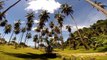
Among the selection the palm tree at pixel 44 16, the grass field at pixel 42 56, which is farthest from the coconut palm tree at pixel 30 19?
the grass field at pixel 42 56

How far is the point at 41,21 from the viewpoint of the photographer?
142 metres

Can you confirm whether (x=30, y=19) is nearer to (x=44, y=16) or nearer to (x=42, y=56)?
(x=44, y=16)

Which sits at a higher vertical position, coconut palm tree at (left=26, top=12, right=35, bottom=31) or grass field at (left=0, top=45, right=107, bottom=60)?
coconut palm tree at (left=26, top=12, right=35, bottom=31)

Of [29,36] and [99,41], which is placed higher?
[29,36]

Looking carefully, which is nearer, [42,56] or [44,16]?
[42,56]

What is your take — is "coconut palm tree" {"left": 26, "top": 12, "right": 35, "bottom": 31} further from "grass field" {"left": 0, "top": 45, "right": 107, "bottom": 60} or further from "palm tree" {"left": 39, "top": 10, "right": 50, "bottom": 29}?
"grass field" {"left": 0, "top": 45, "right": 107, "bottom": 60}

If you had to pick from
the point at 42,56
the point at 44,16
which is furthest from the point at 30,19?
the point at 42,56

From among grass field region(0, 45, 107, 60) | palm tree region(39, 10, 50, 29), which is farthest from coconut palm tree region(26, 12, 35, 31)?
grass field region(0, 45, 107, 60)

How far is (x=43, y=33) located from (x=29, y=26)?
20.7m

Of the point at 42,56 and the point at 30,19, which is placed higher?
the point at 30,19

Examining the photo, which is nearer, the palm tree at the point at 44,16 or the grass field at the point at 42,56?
the grass field at the point at 42,56

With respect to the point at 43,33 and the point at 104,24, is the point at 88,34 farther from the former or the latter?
the point at 104,24

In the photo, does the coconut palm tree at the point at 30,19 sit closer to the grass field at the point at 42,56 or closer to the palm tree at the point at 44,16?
the palm tree at the point at 44,16

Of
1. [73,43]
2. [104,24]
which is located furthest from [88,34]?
[104,24]
